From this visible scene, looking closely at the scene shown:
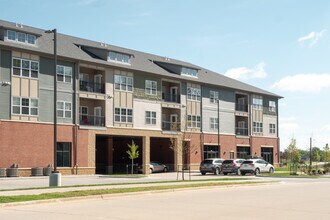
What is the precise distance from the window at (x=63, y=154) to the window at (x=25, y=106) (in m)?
3.62

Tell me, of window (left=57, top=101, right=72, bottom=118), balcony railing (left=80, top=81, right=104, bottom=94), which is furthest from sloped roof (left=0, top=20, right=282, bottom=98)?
window (left=57, top=101, right=72, bottom=118)

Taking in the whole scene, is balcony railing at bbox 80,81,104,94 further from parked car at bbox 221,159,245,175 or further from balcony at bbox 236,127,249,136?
balcony at bbox 236,127,249,136

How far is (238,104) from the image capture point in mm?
64375

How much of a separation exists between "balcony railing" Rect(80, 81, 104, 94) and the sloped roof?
2.17 metres

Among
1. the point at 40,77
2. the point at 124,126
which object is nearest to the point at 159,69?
the point at 124,126

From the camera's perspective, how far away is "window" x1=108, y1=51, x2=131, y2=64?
157 ft

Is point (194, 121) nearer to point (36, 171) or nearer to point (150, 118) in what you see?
point (150, 118)

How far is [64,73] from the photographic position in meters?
42.9

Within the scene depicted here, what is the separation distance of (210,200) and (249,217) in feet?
16.9

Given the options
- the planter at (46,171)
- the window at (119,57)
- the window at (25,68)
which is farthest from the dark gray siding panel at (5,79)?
→ the window at (119,57)

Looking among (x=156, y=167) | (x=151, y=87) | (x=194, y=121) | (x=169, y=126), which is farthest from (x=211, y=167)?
(x=194, y=121)

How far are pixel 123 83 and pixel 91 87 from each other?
365cm

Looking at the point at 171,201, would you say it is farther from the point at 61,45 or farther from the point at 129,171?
the point at 129,171

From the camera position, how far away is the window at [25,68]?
130 ft
